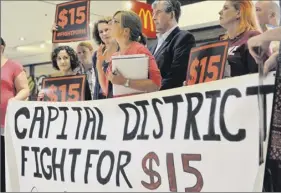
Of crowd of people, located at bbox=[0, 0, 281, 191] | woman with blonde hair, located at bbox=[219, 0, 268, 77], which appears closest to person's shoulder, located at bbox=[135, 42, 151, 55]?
crowd of people, located at bbox=[0, 0, 281, 191]

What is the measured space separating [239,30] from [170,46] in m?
0.31

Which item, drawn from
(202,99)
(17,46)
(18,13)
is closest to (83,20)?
(202,99)

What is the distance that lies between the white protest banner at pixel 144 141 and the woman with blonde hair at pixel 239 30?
47 cm

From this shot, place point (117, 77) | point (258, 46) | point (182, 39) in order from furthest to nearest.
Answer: point (182, 39), point (117, 77), point (258, 46)

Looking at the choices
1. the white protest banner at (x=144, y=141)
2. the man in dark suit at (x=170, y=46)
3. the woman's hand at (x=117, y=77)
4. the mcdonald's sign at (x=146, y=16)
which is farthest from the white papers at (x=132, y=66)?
the mcdonald's sign at (x=146, y=16)

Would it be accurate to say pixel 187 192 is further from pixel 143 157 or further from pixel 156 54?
pixel 156 54

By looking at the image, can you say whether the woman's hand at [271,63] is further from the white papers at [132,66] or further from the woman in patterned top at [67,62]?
the woman in patterned top at [67,62]

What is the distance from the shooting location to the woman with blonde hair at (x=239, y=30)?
5.23 ft

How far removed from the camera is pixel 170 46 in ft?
6.14

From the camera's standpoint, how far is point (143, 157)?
123cm

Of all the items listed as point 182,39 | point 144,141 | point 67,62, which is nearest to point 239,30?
point 182,39

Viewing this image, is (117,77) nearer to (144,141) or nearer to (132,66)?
(132,66)

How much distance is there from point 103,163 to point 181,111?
0.31m

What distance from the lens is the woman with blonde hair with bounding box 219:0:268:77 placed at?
1.59 meters
